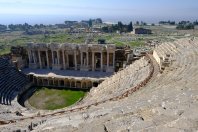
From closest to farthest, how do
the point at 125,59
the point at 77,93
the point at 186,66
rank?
the point at 186,66
the point at 77,93
the point at 125,59

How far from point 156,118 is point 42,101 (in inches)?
1252

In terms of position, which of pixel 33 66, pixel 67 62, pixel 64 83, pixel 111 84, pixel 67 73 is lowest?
pixel 64 83

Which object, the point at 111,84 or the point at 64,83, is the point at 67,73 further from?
the point at 111,84

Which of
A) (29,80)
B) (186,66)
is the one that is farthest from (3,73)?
(186,66)

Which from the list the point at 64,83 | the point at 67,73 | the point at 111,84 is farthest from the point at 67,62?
the point at 111,84

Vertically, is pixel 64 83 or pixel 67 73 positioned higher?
pixel 67 73

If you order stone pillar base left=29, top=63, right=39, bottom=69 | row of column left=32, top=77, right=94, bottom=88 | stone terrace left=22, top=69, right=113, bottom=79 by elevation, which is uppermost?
stone pillar base left=29, top=63, right=39, bottom=69

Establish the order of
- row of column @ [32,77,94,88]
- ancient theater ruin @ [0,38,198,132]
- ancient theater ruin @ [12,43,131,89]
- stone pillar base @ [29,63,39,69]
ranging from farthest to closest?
1. stone pillar base @ [29,63,39,69]
2. ancient theater ruin @ [12,43,131,89]
3. row of column @ [32,77,94,88]
4. ancient theater ruin @ [0,38,198,132]

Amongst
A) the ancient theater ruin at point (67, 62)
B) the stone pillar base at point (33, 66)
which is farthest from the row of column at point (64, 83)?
the stone pillar base at point (33, 66)

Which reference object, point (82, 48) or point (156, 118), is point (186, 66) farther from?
point (82, 48)

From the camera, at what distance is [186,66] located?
26.6 metres

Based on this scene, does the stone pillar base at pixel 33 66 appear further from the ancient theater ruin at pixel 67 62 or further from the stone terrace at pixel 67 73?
the stone terrace at pixel 67 73

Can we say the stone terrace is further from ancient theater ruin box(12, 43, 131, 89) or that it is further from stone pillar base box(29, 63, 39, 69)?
stone pillar base box(29, 63, 39, 69)

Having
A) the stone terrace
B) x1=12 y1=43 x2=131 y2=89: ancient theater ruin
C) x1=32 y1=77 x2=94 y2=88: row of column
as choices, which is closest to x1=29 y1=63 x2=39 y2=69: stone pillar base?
x1=12 y1=43 x2=131 y2=89: ancient theater ruin
